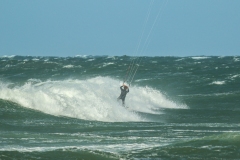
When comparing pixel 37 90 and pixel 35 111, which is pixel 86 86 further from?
pixel 35 111

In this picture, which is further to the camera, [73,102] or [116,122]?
[73,102]

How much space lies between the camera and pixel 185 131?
18375 mm

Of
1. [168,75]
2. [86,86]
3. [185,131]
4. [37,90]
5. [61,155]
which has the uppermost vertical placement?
[168,75]

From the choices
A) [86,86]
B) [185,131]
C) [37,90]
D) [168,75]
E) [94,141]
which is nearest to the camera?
[94,141]

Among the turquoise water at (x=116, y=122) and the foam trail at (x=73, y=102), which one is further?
the foam trail at (x=73, y=102)

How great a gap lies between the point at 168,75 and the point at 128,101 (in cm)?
2295

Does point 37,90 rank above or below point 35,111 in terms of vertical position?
above

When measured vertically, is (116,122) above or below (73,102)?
below

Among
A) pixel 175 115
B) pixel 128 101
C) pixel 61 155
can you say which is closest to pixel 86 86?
pixel 128 101

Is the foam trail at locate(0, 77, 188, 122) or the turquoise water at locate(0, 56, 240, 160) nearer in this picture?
the turquoise water at locate(0, 56, 240, 160)

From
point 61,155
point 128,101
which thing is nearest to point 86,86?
point 128,101

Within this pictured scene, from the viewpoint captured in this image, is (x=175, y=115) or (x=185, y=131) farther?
(x=175, y=115)

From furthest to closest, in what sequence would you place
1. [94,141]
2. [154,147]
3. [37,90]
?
[37,90]
[94,141]
[154,147]

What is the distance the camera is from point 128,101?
31406 mm
